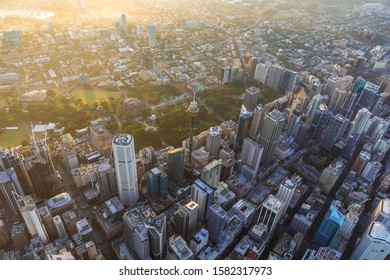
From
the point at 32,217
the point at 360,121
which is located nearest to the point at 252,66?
the point at 360,121

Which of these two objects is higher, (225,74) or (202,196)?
(202,196)

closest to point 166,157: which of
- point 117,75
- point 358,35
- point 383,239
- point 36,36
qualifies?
point 383,239

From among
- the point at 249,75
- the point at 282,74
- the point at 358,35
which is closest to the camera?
the point at 282,74

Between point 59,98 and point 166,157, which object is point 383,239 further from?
point 59,98

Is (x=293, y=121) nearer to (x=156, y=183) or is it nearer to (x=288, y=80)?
(x=288, y=80)

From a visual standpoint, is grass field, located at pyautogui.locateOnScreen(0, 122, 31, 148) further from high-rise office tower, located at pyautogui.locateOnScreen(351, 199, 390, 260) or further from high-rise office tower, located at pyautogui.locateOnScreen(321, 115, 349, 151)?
high-rise office tower, located at pyautogui.locateOnScreen(321, 115, 349, 151)

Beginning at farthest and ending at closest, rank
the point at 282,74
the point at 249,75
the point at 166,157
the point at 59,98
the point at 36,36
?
the point at 36,36, the point at 249,75, the point at 282,74, the point at 59,98, the point at 166,157
